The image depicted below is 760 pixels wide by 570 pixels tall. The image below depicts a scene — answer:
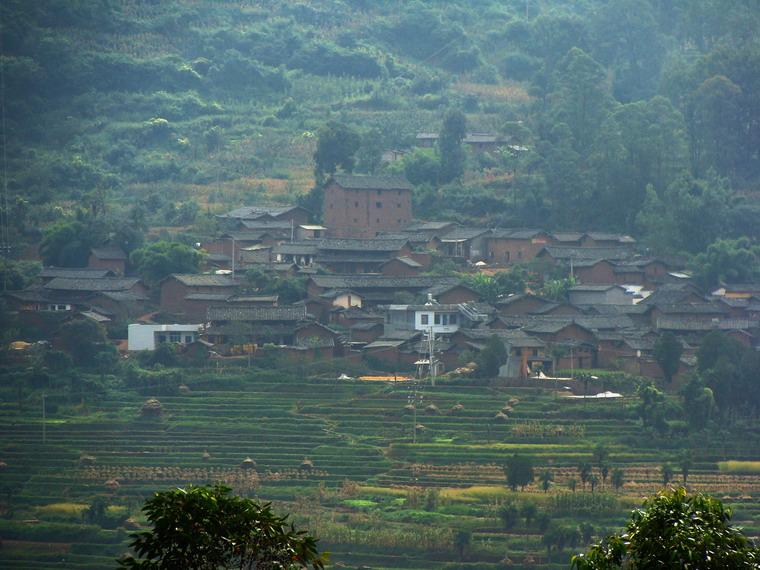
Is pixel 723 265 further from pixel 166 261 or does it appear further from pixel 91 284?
pixel 91 284

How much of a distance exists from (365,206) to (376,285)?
15.6 feet

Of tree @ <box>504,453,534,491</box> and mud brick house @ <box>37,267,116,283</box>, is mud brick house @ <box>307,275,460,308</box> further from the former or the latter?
tree @ <box>504,453,534,491</box>

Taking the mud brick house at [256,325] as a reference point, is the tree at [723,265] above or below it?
above

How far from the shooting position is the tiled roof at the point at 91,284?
36906 millimetres

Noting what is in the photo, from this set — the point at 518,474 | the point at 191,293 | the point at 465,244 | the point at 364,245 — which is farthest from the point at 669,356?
the point at 191,293

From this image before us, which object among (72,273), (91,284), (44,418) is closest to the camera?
(44,418)

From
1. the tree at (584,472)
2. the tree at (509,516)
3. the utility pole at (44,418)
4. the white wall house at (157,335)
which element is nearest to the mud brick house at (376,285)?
the white wall house at (157,335)

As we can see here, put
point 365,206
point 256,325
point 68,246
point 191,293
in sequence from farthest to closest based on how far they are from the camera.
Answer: point 365,206
point 68,246
point 191,293
point 256,325

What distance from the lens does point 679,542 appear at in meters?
11.6

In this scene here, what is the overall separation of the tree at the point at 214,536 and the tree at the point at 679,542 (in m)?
1.95

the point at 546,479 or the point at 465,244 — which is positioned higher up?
the point at 465,244

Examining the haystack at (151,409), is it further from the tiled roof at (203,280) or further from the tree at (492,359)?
the tree at (492,359)

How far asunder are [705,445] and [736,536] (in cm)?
1879

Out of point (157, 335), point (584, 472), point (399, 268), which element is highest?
point (399, 268)
